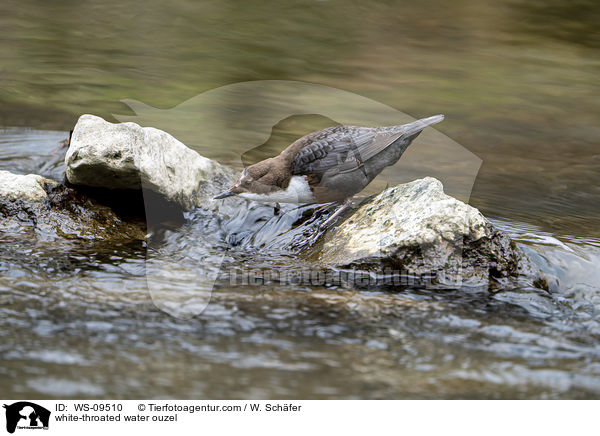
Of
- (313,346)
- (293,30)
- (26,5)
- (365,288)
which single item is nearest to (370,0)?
(293,30)

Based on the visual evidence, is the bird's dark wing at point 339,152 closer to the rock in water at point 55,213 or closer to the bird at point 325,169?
the bird at point 325,169

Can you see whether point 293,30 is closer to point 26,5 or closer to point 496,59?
point 496,59

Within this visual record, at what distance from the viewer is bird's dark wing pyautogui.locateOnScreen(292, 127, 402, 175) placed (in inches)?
149

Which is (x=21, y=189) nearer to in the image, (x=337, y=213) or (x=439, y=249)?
(x=337, y=213)

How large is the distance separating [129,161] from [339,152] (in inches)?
50.8

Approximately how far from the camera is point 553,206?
4.79m

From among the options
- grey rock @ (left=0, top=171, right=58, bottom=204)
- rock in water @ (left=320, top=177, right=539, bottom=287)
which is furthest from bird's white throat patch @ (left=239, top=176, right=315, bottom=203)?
grey rock @ (left=0, top=171, right=58, bottom=204)

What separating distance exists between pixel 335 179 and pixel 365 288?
99 centimetres

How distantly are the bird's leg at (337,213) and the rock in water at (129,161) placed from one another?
81 centimetres

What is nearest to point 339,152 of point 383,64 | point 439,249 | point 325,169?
point 325,169
